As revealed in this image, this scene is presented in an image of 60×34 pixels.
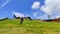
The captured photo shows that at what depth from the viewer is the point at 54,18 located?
362 centimetres

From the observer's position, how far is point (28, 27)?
11.6 feet

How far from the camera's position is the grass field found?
3434 millimetres

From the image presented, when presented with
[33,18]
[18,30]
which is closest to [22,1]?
[33,18]

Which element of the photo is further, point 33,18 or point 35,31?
point 33,18

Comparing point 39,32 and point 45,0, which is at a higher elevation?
point 45,0

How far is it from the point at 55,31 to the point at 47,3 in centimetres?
74

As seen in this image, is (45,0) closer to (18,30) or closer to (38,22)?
(38,22)

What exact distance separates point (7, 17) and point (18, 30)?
481mm

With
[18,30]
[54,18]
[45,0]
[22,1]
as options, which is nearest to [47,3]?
[45,0]

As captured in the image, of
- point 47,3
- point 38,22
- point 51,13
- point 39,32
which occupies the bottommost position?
point 39,32

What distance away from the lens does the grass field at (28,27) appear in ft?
11.3

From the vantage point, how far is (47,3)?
3613 millimetres

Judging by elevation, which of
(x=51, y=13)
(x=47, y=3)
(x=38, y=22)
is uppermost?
(x=47, y=3)

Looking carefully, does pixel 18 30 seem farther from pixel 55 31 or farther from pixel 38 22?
pixel 55 31
